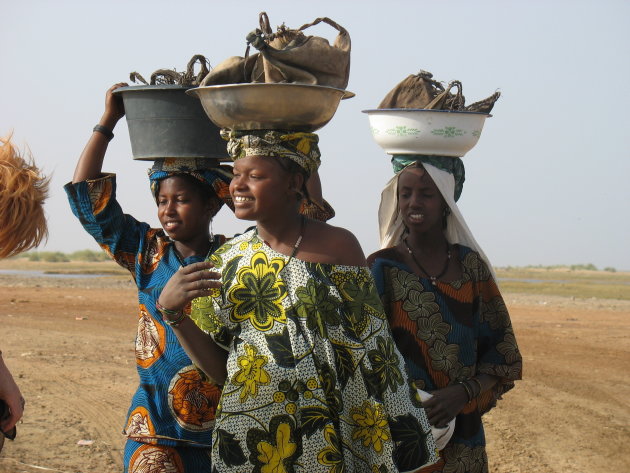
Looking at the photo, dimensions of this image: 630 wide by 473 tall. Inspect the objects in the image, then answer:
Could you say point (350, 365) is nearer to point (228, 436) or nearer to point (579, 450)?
point (228, 436)

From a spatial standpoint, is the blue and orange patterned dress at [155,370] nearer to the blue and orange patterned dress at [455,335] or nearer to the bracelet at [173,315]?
the bracelet at [173,315]

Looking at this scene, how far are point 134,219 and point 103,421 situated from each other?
14.0 feet

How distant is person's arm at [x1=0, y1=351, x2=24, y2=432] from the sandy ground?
3.65 metres

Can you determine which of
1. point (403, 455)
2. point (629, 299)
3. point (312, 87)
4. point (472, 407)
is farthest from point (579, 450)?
point (629, 299)

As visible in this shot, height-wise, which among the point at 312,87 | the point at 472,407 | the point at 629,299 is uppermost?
the point at 312,87

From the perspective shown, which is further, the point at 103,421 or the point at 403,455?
the point at 103,421

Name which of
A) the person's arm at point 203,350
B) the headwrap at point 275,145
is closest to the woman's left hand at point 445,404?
the person's arm at point 203,350

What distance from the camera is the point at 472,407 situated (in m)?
4.16

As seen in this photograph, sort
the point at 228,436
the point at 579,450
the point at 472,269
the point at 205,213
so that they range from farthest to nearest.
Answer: the point at 579,450
the point at 472,269
the point at 205,213
the point at 228,436

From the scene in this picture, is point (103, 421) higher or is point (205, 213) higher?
point (205, 213)

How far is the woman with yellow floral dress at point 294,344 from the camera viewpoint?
10.3ft

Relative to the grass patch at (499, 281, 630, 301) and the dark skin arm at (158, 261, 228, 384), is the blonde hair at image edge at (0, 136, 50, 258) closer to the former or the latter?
the dark skin arm at (158, 261, 228, 384)

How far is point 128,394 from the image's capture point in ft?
29.3

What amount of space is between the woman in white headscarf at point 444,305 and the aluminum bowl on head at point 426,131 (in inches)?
2.6
